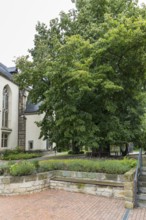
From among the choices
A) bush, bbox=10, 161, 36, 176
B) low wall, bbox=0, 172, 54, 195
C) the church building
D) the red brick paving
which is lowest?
the red brick paving

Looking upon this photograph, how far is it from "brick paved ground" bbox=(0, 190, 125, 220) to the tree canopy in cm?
412

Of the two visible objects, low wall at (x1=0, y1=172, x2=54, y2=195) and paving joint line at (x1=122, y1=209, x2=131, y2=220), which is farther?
low wall at (x1=0, y1=172, x2=54, y2=195)

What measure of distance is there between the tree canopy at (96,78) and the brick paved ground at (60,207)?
4124 mm

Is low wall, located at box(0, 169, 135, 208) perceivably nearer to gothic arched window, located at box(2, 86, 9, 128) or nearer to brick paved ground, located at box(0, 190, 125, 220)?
brick paved ground, located at box(0, 190, 125, 220)

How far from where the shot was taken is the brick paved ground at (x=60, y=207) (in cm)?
600

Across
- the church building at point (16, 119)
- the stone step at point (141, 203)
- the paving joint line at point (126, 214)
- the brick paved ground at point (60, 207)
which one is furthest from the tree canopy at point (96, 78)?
the church building at point (16, 119)

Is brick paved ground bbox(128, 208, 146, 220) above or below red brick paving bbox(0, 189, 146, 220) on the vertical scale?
below

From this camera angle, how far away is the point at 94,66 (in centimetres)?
1295

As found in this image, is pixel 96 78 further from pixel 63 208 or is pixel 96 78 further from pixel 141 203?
pixel 63 208

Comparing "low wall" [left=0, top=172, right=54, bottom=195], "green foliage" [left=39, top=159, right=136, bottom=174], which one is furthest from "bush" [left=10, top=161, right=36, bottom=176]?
"green foliage" [left=39, top=159, right=136, bottom=174]

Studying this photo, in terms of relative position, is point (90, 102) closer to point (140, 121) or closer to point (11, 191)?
point (140, 121)

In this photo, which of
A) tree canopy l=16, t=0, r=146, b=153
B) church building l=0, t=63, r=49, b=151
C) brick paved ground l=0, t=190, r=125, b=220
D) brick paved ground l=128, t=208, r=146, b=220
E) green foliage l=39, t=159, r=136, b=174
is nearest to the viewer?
brick paved ground l=128, t=208, r=146, b=220

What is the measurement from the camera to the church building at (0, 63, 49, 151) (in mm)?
24094

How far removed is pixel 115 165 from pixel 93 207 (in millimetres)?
2217
